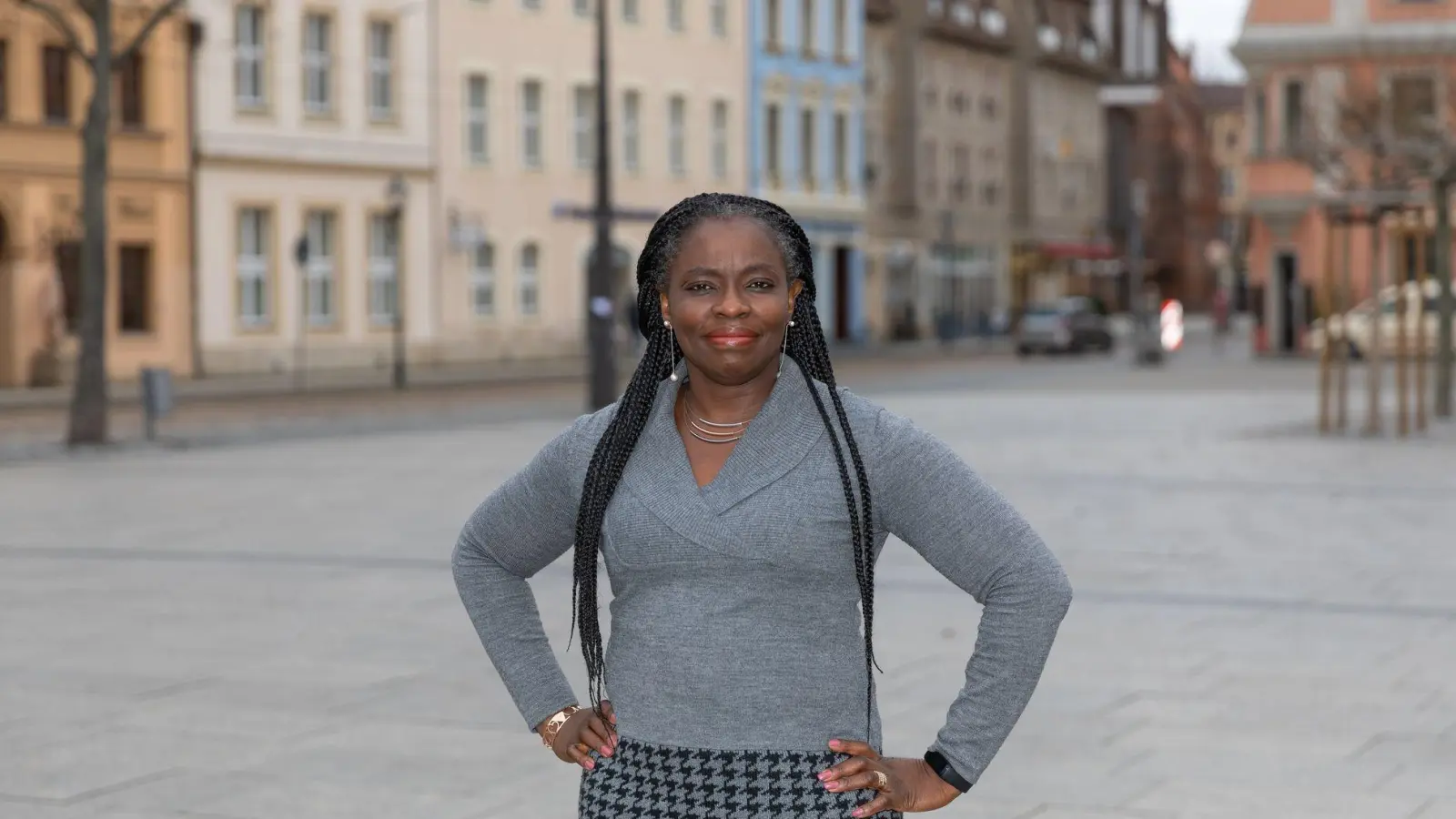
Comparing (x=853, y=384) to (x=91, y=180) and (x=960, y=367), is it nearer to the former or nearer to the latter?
(x=960, y=367)

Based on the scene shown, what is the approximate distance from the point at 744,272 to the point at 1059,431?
2374cm

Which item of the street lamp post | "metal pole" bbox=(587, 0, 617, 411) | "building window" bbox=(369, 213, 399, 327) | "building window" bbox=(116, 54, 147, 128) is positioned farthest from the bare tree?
"building window" bbox=(369, 213, 399, 327)

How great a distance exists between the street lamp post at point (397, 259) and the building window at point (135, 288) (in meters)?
4.04

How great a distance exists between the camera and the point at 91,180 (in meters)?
24.9

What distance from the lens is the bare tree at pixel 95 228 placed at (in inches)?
963

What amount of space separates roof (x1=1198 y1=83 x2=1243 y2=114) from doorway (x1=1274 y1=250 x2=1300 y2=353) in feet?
289

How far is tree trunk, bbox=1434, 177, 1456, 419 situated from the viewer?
27.1 metres

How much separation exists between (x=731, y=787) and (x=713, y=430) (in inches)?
18.5

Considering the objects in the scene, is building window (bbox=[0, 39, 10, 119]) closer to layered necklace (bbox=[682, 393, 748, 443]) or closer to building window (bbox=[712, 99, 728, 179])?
building window (bbox=[712, 99, 728, 179])

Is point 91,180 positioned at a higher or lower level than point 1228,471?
higher

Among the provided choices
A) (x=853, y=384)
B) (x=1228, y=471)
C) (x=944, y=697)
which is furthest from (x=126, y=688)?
(x=853, y=384)

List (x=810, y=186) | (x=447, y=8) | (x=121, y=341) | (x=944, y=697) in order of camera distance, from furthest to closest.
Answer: (x=810, y=186) → (x=447, y=8) → (x=121, y=341) → (x=944, y=697)

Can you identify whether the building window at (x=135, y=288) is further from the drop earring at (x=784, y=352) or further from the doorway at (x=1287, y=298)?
the drop earring at (x=784, y=352)

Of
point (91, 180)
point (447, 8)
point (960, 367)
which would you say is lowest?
point (960, 367)
